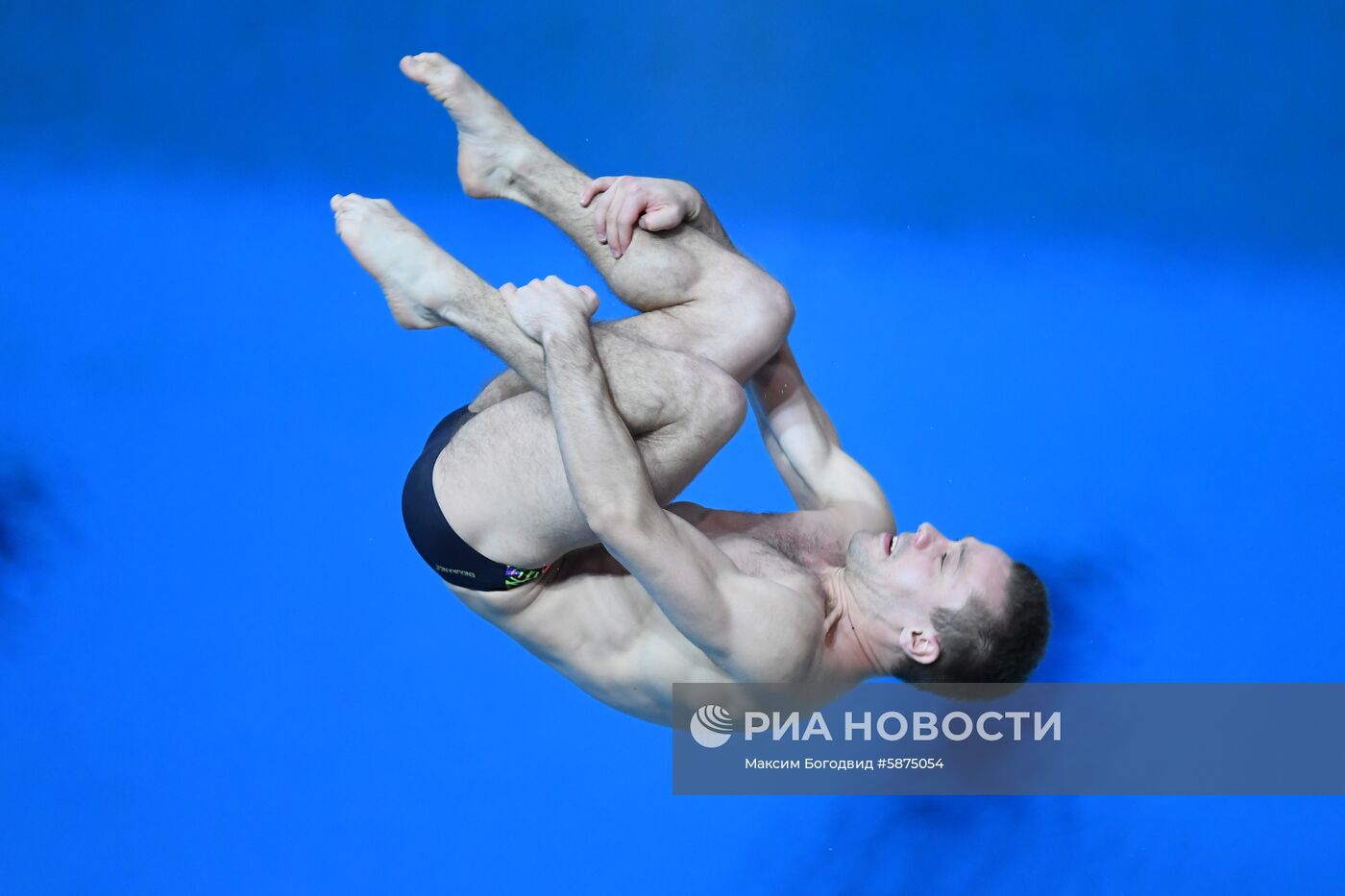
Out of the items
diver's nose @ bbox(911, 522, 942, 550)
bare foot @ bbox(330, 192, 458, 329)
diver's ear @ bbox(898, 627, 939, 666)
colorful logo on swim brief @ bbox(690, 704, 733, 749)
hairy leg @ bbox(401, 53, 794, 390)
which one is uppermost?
hairy leg @ bbox(401, 53, 794, 390)

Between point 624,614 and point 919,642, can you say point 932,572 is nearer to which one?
point 919,642

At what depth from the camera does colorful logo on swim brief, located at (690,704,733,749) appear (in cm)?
203

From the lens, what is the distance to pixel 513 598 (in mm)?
1916

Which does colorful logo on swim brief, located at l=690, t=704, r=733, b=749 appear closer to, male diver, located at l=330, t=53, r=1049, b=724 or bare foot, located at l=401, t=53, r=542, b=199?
male diver, located at l=330, t=53, r=1049, b=724

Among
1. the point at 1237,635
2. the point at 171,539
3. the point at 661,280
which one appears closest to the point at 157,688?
the point at 171,539

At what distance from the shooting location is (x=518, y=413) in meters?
1.76

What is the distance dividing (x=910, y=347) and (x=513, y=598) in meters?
1.74

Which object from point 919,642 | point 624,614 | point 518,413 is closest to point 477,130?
point 518,413

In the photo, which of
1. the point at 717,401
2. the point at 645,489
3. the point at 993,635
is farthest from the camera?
the point at 993,635

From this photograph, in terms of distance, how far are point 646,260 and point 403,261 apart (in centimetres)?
35

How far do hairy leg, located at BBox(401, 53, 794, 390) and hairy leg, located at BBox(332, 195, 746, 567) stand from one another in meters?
0.09

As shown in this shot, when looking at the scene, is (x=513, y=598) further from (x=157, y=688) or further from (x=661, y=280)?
(x=157, y=688)

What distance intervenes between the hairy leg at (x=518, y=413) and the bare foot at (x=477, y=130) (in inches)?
7.6

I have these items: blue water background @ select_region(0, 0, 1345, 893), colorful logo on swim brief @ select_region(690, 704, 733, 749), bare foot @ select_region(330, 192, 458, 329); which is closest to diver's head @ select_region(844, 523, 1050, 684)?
colorful logo on swim brief @ select_region(690, 704, 733, 749)
